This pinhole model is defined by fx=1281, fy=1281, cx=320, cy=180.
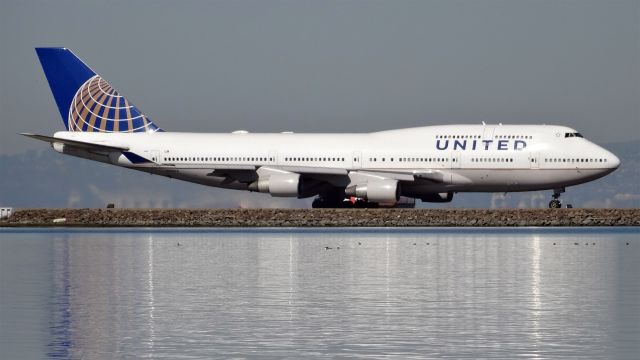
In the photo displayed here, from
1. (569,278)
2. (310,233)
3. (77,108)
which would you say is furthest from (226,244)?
(77,108)

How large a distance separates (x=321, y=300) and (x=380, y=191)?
3489cm

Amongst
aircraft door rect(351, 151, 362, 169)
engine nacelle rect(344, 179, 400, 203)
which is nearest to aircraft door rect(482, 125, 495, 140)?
engine nacelle rect(344, 179, 400, 203)

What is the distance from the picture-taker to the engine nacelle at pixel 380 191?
5659cm

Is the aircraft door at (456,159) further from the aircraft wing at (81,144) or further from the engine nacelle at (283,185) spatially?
the aircraft wing at (81,144)

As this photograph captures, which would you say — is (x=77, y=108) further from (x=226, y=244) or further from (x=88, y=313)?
(x=88, y=313)

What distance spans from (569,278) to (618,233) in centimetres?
2040

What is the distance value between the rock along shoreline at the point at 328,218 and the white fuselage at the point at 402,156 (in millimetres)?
3118

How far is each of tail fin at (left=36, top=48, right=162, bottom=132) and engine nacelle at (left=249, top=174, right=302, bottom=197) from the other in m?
8.87

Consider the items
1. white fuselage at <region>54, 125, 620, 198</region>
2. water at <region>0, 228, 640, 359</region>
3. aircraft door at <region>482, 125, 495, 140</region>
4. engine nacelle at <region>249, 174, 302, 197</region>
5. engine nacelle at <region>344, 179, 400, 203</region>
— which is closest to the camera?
water at <region>0, 228, 640, 359</region>

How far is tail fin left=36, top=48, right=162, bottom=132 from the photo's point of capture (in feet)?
212

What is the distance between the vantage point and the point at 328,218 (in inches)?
2141

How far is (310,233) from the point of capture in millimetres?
47562

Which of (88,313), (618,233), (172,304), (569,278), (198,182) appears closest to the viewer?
(88,313)

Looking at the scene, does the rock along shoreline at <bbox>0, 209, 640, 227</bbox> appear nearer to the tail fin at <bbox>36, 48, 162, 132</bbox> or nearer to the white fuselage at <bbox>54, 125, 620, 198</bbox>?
the white fuselage at <bbox>54, 125, 620, 198</bbox>
